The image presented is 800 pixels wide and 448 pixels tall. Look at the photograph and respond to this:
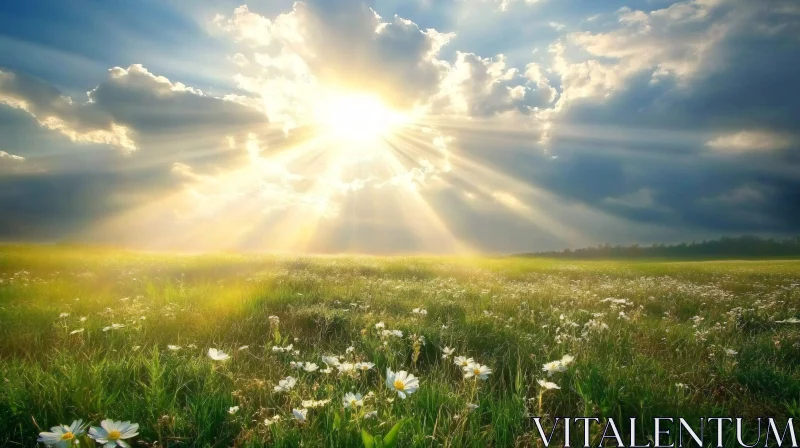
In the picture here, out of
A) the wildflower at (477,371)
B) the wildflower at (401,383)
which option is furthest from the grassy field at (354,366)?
the wildflower at (477,371)

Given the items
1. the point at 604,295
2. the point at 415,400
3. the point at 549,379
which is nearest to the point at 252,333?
the point at 415,400

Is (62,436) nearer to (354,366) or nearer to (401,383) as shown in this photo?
(401,383)

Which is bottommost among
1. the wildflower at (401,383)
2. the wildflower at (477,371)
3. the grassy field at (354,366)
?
the grassy field at (354,366)

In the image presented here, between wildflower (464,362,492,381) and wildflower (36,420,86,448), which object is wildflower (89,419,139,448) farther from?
wildflower (464,362,492,381)

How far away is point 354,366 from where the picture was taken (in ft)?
10.0

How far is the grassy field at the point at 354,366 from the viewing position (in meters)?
2.69

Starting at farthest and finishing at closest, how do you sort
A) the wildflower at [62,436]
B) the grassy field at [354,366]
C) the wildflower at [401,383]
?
the grassy field at [354,366]
the wildflower at [401,383]
the wildflower at [62,436]

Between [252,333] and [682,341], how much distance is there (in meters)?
5.95

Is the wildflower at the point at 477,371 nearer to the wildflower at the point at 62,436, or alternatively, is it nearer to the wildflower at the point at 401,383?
the wildflower at the point at 401,383

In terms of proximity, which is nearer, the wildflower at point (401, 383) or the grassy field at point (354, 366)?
the wildflower at point (401, 383)

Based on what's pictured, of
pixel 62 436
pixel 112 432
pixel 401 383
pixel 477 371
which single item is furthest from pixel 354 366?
pixel 62 436

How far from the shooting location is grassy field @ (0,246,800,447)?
8.82 feet

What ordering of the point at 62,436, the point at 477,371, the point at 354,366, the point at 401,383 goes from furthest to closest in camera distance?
the point at 354,366
the point at 477,371
the point at 401,383
the point at 62,436

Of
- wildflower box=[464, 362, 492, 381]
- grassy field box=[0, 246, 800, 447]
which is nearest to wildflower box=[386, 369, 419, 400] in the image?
grassy field box=[0, 246, 800, 447]
